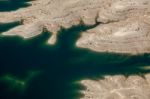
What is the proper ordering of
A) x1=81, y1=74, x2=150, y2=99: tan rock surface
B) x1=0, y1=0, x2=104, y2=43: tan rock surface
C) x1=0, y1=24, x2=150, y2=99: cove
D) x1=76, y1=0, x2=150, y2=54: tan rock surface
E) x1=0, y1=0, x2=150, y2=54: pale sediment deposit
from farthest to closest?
1. x1=0, y1=0, x2=104, y2=43: tan rock surface
2. x1=0, y1=0, x2=150, y2=54: pale sediment deposit
3. x1=76, y1=0, x2=150, y2=54: tan rock surface
4. x1=0, y1=24, x2=150, y2=99: cove
5. x1=81, y1=74, x2=150, y2=99: tan rock surface

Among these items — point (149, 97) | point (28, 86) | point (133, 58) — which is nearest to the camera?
point (149, 97)

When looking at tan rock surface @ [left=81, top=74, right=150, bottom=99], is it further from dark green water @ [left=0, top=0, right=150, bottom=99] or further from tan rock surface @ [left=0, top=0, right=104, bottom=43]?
tan rock surface @ [left=0, top=0, right=104, bottom=43]

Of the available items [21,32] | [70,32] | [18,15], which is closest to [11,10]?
[18,15]

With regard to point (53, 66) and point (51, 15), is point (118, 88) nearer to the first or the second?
point (53, 66)

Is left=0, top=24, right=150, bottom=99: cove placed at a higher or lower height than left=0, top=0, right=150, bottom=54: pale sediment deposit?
lower

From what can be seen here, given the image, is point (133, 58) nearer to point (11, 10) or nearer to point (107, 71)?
point (107, 71)

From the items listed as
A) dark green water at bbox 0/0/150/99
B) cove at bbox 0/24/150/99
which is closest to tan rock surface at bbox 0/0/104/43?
dark green water at bbox 0/0/150/99

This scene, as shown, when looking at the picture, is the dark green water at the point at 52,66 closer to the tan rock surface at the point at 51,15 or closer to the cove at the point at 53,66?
the cove at the point at 53,66
